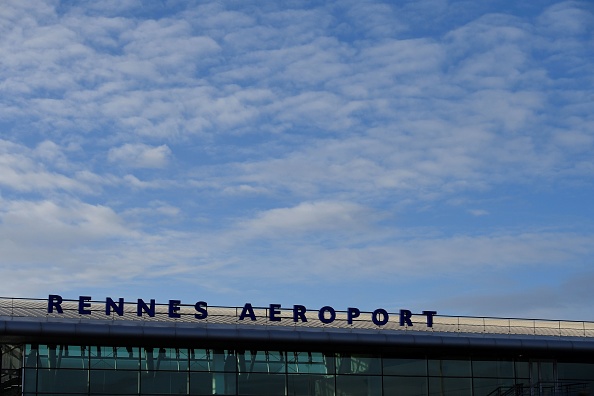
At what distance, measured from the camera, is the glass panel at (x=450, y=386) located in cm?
5653

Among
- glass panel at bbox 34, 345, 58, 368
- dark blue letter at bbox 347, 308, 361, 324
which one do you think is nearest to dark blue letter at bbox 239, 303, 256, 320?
dark blue letter at bbox 347, 308, 361, 324

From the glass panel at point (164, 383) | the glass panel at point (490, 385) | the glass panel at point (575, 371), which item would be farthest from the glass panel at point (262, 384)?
the glass panel at point (575, 371)

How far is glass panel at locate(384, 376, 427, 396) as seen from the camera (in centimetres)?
5569

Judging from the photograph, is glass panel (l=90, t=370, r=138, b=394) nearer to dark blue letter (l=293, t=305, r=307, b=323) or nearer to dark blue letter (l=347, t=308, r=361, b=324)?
dark blue letter (l=293, t=305, r=307, b=323)

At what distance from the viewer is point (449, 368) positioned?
57125 mm

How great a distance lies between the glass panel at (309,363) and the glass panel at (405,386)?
3203 millimetres

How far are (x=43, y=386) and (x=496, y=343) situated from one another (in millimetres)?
23400

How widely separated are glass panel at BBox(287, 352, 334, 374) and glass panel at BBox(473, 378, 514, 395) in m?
8.31

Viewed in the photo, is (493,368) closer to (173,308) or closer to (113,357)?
(173,308)

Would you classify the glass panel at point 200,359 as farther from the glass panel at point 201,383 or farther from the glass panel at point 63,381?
the glass panel at point 63,381

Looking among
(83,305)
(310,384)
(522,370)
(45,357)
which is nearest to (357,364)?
(310,384)

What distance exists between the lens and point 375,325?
191 ft

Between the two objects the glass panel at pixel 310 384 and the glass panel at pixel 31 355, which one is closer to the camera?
the glass panel at pixel 31 355

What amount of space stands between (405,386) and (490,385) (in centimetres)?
Answer: 499
